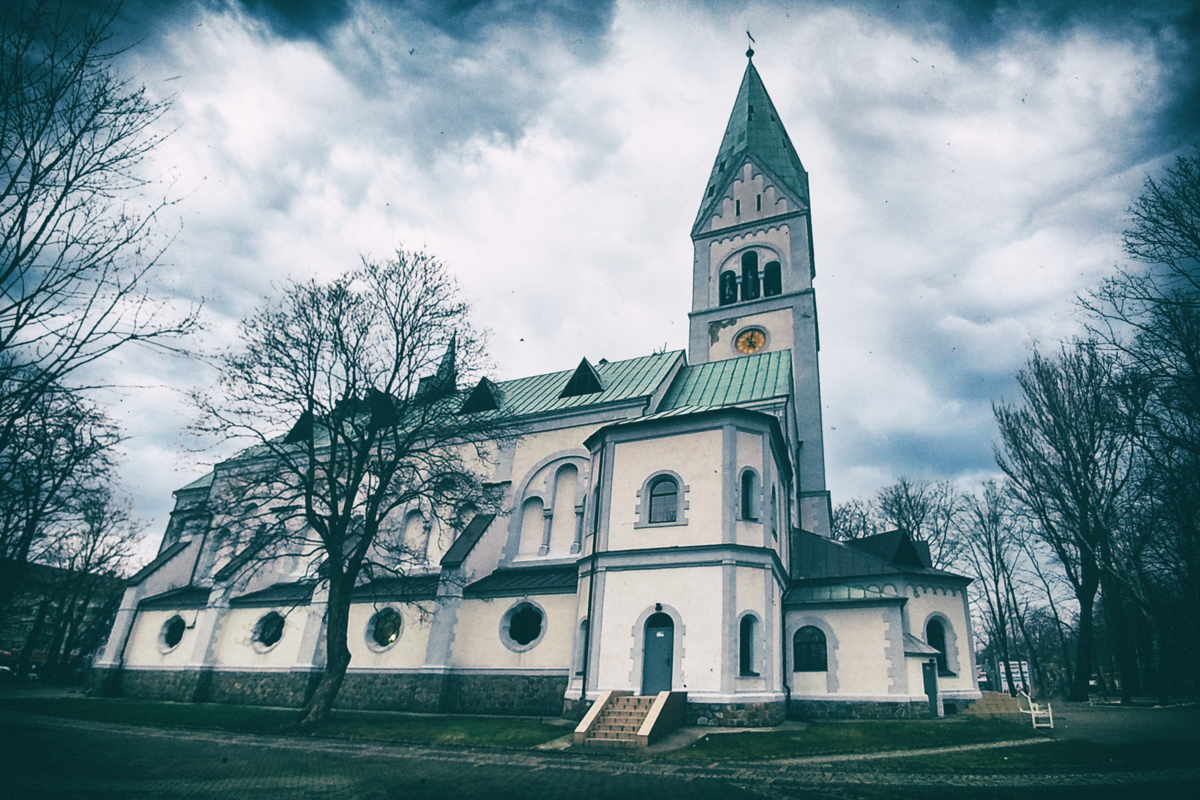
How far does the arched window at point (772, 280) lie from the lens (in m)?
34.6

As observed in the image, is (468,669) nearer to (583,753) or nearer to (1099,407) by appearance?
(583,753)

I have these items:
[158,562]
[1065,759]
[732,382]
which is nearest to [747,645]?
[1065,759]

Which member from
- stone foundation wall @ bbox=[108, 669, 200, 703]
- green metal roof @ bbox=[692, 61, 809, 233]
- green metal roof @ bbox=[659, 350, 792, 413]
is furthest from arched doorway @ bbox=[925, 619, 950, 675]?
stone foundation wall @ bbox=[108, 669, 200, 703]

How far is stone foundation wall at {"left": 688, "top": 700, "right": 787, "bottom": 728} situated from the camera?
Result: 16.5 metres

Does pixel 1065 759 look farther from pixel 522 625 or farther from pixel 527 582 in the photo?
pixel 527 582

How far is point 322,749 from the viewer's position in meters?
14.2

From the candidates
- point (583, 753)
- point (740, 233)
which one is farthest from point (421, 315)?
point (740, 233)

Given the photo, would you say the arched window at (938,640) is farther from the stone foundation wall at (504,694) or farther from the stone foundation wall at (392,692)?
the stone foundation wall at (392,692)

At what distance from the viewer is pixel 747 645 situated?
1784 cm

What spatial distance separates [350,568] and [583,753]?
9.68 meters

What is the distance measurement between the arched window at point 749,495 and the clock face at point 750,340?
14.9 m

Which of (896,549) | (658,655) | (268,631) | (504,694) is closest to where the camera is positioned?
(658,655)

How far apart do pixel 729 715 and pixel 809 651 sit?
5.74 meters

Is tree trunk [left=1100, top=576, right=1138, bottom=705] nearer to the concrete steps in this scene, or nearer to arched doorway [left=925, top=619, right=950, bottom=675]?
arched doorway [left=925, top=619, right=950, bottom=675]
